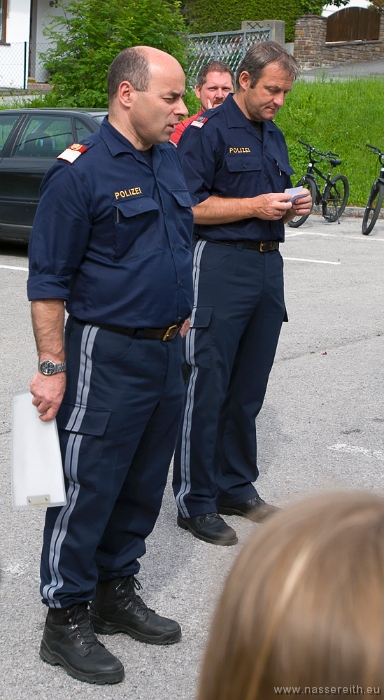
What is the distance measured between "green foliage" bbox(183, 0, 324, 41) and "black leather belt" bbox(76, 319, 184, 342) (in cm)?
3378

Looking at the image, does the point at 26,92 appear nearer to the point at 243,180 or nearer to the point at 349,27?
the point at 349,27

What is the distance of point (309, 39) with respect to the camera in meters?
34.4

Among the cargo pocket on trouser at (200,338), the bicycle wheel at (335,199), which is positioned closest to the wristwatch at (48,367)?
the cargo pocket on trouser at (200,338)

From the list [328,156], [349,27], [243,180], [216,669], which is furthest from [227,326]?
[349,27]

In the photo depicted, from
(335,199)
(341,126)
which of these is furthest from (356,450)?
(341,126)

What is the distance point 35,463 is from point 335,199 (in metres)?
12.7

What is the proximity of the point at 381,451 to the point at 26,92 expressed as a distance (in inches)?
920

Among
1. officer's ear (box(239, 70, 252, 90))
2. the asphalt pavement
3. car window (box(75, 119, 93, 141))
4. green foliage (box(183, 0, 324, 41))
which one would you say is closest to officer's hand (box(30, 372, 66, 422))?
the asphalt pavement

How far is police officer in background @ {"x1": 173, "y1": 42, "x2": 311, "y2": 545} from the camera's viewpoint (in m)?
3.74

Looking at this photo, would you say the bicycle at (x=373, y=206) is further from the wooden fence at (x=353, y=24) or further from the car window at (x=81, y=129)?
the wooden fence at (x=353, y=24)

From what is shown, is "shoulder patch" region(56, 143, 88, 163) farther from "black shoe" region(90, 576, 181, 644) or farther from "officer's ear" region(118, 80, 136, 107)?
"black shoe" region(90, 576, 181, 644)

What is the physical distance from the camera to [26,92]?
26.2 meters

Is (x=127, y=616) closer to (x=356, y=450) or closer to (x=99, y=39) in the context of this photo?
(x=356, y=450)

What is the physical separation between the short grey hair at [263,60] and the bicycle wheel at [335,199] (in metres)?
11.0
